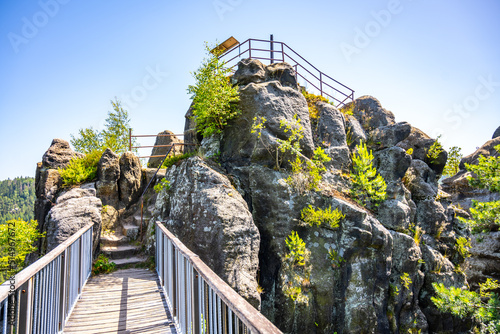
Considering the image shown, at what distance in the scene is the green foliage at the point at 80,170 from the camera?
35.2 ft

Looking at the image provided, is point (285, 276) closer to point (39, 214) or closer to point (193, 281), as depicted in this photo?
point (193, 281)

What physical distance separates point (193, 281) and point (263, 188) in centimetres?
653

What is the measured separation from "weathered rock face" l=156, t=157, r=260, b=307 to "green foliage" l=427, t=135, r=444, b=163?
36.8 ft

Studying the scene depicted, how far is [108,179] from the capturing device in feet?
36.6

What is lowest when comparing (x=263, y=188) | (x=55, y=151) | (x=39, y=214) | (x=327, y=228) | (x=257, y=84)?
(x=327, y=228)

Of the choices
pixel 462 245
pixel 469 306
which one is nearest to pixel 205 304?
pixel 469 306

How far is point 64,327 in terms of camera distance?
4.46 meters

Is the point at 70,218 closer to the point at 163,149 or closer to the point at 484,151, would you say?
the point at 163,149

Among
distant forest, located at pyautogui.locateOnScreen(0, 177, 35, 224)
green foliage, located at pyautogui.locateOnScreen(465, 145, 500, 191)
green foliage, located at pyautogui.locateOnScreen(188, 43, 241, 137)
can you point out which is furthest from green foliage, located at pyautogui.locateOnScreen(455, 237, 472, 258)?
distant forest, located at pyautogui.locateOnScreen(0, 177, 35, 224)

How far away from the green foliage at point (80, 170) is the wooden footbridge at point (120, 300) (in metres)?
4.62

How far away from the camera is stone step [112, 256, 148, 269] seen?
8.36m

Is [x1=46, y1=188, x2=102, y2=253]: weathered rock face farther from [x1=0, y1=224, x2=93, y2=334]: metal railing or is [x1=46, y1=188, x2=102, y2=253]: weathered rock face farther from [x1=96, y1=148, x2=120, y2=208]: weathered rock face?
[x1=0, y1=224, x2=93, y2=334]: metal railing

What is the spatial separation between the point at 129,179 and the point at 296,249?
751 centimetres

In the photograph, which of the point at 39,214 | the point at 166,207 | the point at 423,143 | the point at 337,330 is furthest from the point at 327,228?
the point at 39,214
